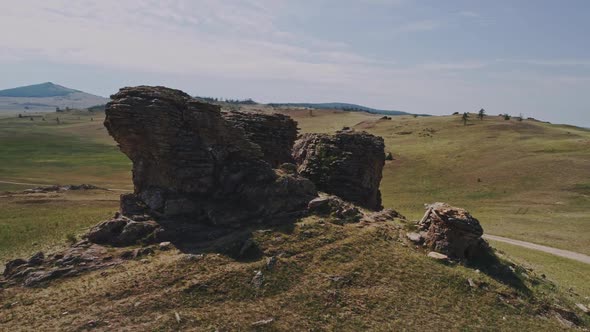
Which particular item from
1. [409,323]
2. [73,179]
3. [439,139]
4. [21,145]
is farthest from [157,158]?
[21,145]

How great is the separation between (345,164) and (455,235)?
1657 cm

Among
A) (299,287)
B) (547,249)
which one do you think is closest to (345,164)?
(299,287)

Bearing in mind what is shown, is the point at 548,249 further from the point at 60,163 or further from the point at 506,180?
the point at 60,163

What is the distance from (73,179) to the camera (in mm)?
106875

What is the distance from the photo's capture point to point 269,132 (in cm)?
5412

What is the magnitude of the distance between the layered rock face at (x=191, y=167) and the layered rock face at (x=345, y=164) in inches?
293

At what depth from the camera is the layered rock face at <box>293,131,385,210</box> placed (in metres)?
50.9

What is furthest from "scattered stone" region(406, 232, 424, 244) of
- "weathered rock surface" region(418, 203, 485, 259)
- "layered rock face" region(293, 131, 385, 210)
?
"layered rock face" region(293, 131, 385, 210)

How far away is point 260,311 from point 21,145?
181 metres

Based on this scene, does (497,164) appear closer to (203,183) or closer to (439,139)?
(439,139)

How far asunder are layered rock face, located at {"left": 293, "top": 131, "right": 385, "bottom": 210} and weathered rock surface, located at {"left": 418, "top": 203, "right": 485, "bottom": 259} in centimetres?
1346

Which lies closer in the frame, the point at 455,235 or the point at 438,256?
the point at 438,256

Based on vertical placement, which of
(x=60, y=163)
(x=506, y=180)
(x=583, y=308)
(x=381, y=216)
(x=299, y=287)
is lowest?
(x=60, y=163)

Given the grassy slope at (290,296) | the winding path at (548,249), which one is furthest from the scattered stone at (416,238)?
the winding path at (548,249)
